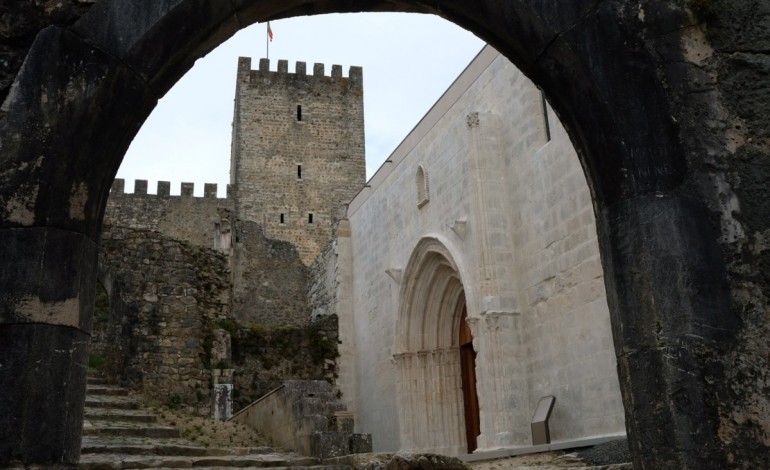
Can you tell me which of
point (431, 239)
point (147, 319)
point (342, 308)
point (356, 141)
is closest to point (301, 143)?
point (356, 141)

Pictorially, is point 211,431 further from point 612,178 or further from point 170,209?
point 170,209

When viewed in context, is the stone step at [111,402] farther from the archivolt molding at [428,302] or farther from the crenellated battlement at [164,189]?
the crenellated battlement at [164,189]

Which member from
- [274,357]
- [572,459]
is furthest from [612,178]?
[274,357]

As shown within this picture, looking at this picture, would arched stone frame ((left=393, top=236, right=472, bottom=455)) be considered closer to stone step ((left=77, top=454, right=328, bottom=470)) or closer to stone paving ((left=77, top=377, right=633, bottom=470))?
stone paving ((left=77, top=377, right=633, bottom=470))

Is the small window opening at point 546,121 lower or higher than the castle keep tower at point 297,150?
lower

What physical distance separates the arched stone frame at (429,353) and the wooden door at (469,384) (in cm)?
9

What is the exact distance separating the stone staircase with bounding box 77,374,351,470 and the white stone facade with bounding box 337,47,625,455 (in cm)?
393

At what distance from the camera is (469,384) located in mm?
14242

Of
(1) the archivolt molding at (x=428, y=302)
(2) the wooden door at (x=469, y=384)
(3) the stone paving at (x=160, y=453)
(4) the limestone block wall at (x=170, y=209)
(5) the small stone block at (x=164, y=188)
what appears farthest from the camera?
(5) the small stone block at (x=164, y=188)

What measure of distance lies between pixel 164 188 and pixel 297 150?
630 centimetres

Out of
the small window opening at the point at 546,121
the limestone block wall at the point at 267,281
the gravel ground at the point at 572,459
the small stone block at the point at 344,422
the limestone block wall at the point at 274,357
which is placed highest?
the limestone block wall at the point at 267,281

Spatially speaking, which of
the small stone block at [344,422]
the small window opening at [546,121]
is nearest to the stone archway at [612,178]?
the small stone block at [344,422]

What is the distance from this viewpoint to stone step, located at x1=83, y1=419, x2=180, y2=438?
327 inches

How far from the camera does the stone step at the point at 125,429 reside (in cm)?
831
